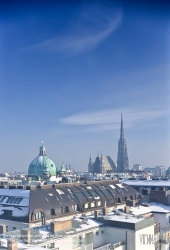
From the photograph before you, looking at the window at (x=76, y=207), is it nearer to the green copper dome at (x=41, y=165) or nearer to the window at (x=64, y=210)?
the window at (x=64, y=210)

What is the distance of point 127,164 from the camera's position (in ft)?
252

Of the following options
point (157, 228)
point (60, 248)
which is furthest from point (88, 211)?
point (60, 248)

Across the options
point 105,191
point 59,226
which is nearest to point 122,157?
point 105,191

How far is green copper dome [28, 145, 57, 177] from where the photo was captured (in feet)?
121

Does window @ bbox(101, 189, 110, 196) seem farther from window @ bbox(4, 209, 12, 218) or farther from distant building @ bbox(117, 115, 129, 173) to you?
distant building @ bbox(117, 115, 129, 173)

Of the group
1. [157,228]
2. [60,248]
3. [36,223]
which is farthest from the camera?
[36,223]

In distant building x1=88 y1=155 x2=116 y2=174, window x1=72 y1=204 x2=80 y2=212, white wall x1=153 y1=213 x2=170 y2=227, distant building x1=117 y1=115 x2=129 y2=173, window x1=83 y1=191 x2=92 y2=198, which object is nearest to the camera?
white wall x1=153 y1=213 x2=170 y2=227

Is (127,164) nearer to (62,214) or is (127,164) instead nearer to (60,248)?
(62,214)

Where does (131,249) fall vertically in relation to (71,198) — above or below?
below

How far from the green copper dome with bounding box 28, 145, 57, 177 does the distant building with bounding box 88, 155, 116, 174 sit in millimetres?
33942

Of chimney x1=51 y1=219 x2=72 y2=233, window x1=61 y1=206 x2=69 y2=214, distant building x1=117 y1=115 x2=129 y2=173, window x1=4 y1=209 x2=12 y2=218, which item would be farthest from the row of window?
distant building x1=117 y1=115 x2=129 y2=173

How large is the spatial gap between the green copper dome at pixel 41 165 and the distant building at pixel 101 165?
33942 mm

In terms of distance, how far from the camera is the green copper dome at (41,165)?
121 feet

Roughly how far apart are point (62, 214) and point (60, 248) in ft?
18.8
